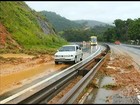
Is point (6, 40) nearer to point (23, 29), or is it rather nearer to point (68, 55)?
point (23, 29)

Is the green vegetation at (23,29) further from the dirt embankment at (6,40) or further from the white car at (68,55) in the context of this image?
the white car at (68,55)

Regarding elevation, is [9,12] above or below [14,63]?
above

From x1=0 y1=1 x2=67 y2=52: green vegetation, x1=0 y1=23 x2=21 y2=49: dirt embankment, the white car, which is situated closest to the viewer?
the white car

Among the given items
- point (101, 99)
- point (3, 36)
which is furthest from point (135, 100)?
point (3, 36)

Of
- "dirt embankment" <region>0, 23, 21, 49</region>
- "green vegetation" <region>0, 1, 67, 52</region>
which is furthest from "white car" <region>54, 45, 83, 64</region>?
"green vegetation" <region>0, 1, 67, 52</region>

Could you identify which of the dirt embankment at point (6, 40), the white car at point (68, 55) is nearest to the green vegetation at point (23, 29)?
the dirt embankment at point (6, 40)

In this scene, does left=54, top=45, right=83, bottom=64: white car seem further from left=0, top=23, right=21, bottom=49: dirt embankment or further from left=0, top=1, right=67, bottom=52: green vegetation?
left=0, top=1, right=67, bottom=52: green vegetation

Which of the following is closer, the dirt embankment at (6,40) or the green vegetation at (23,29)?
the dirt embankment at (6,40)

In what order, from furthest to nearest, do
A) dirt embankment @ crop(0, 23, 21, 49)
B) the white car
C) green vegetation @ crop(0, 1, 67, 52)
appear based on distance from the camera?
green vegetation @ crop(0, 1, 67, 52) → dirt embankment @ crop(0, 23, 21, 49) → the white car

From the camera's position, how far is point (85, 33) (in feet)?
631

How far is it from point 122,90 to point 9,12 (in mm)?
43128

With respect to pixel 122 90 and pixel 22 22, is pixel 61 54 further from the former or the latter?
pixel 22 22

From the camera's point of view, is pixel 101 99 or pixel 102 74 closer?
pixel 101 99

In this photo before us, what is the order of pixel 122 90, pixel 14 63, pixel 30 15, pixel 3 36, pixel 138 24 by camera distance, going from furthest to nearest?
pixel 138 24, pixel 30 15, pixel 3 36, pixel 14 63, pixel 122 90
